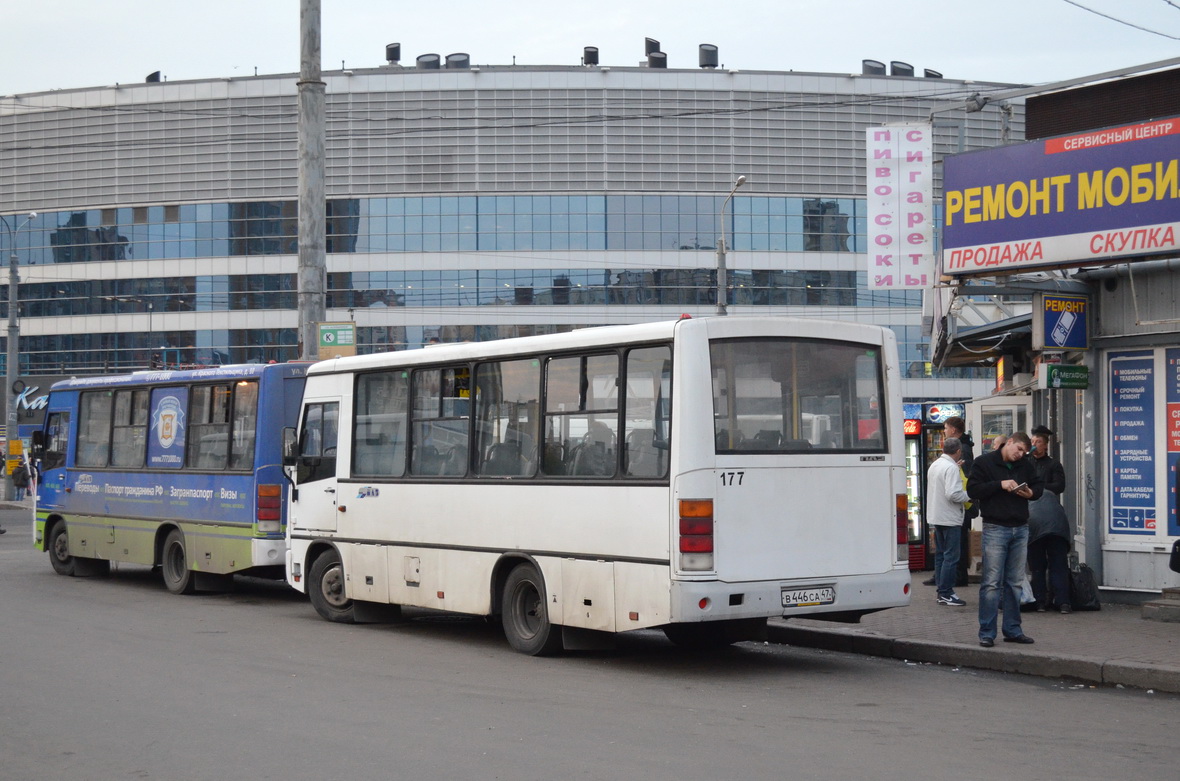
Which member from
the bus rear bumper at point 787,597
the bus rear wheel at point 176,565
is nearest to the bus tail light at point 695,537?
the bus rear bumper at point 787,597

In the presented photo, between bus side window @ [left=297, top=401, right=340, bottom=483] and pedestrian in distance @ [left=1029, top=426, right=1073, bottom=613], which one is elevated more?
bus side window @ [left=297, top=401, right=340, bottom=483]

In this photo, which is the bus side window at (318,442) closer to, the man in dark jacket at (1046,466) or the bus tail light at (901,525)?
the bus tail light at (901,525)

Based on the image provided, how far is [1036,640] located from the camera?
36.6ft

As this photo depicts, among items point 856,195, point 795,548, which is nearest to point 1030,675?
point 795,548

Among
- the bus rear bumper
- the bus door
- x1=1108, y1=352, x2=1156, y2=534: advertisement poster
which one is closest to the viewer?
the bus rear bumper

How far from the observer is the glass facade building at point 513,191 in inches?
2338

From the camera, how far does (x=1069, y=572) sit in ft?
43.6

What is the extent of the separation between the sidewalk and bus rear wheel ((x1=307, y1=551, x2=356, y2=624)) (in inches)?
174

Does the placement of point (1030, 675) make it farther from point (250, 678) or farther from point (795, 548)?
point (250, 678)

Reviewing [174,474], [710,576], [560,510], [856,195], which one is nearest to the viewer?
[710,576]

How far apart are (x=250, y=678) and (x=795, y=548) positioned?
13.8 feet

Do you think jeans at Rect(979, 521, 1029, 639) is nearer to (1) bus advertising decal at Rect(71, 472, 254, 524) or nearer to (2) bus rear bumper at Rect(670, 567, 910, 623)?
(2) bus rear bumper at Rect(670, 567, 910, 623)

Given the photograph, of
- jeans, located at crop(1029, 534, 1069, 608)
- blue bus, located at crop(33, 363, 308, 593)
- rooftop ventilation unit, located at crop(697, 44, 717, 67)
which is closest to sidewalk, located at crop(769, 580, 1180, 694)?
jeans, located at crop(1029, 534, 1069, 608)

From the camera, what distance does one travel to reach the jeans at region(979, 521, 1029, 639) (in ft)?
35.6
